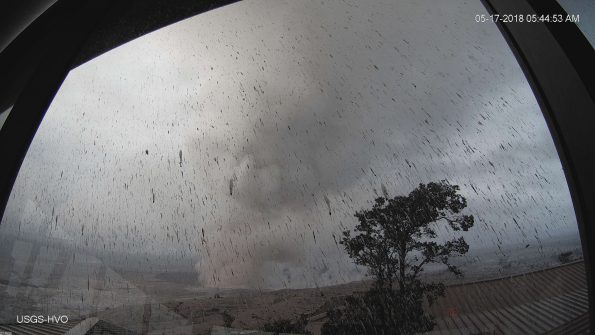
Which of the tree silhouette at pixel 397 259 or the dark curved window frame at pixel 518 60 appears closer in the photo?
the dark curved window frame at pixel 518 60

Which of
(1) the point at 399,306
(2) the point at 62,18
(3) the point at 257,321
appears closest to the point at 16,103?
(2) the point at 62,18

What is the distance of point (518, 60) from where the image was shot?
3201mm

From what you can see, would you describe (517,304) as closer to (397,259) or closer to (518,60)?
(397,259)

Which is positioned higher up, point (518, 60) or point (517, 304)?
point (518, 60)

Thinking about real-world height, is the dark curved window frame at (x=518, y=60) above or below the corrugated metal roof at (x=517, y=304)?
above

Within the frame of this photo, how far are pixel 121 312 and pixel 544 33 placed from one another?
11385 millimetres

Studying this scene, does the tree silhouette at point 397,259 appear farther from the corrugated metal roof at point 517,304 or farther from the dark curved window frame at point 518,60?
the dark curved window frame at point 518,60

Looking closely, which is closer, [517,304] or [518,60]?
[518,60]

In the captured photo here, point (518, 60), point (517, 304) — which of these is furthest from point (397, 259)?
point (518, 60)

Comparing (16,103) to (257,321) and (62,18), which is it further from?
(257,321)

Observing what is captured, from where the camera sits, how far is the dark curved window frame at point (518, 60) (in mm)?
2553

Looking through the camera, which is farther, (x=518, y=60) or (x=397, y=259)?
(x=397, y=259)

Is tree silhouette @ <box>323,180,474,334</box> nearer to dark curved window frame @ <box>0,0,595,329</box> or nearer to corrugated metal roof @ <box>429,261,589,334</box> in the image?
corrugated metal roof @ <box>429,261,589,334</box>

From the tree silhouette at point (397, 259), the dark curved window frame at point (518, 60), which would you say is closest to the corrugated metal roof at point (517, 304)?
the tree silhouette at point (397, 259)
